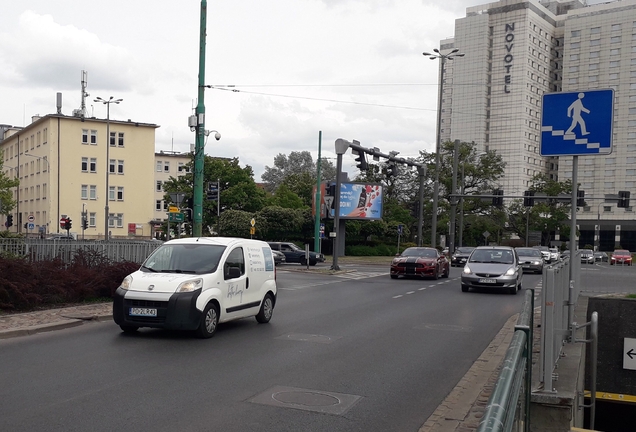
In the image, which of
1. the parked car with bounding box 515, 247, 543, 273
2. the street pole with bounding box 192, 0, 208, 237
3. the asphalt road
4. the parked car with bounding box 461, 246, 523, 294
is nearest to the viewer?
the asphalt road

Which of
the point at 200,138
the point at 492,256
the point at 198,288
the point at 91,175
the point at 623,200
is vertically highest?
the point at 91,175

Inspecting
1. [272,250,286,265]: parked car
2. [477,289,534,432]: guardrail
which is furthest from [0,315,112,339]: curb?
[272,250,286,265]: parked car

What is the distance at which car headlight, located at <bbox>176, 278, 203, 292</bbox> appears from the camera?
11.7 metres

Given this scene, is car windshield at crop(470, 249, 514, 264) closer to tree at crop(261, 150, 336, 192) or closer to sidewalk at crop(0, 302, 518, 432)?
sidewalk at crop(0, 302, 518, 432)

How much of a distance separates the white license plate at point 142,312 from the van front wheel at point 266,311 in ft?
9.41

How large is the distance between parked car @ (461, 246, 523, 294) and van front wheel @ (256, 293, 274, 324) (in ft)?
36.3

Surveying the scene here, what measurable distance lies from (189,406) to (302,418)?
3.98 ft

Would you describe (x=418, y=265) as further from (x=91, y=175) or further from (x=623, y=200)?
(x=91, y=175)

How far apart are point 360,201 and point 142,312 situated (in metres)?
50.4

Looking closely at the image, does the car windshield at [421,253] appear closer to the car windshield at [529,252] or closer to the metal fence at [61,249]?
the car windshield at [529,252]

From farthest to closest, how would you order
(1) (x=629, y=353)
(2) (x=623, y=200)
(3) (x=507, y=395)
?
(2) (x=623, y=200), (1) (x=629, y=353), (3) (x=507, y=395)

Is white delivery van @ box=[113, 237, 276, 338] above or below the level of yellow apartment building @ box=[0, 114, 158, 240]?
below

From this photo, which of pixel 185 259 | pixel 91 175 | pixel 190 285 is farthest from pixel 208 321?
pixel 91 175

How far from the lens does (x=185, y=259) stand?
12.8 metres
